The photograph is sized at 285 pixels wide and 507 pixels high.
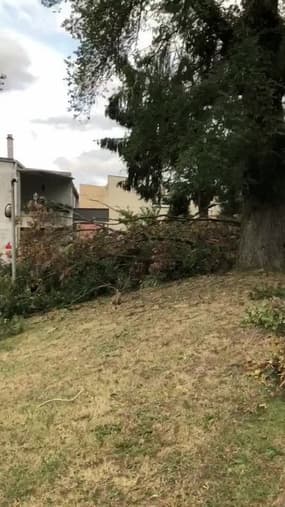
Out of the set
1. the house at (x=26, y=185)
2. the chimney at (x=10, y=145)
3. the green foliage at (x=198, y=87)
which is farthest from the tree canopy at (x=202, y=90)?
the chimney at (x=10, y=145)

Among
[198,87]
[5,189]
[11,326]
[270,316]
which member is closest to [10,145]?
[5,189]

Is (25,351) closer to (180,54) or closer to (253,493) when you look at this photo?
(253,493)

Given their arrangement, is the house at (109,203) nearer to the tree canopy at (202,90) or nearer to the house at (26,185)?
the house at (26,185)

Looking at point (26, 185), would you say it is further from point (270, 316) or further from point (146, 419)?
point (146, 419)

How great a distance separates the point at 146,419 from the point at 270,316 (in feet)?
6.44

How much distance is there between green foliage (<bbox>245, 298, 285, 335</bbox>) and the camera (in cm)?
551

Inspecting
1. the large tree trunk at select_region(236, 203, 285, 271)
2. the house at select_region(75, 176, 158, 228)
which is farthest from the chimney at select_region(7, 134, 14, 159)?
the large tree trunk at select_region(236, 203, 285, 271)

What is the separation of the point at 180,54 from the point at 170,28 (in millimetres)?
402

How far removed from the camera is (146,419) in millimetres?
4324

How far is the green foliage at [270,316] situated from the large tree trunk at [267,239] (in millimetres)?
2459

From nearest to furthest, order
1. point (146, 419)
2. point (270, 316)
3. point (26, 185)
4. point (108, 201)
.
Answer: point (146, 419), point (270, 316), point (26, 185), point (108, 201)

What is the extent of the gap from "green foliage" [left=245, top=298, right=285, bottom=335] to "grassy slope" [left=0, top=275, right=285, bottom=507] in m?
0.15

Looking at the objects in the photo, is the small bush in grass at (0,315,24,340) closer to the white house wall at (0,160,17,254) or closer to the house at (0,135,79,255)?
the house at (0,135,79,255)

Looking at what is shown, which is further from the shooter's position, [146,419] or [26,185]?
[26,185]
